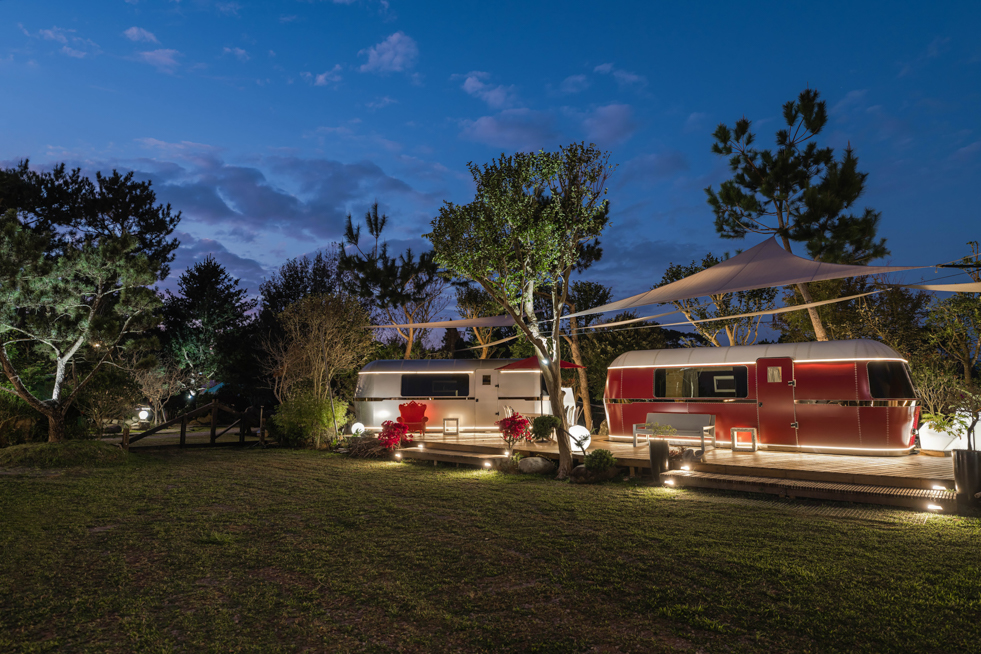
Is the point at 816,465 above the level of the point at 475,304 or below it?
below

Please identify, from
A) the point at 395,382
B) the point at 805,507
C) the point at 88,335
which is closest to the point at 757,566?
the point at 805,507

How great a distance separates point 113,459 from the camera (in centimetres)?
1133

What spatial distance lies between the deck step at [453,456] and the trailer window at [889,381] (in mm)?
6349

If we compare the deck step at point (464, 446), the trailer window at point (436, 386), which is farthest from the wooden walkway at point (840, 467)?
the trailer window at point (436, 386)

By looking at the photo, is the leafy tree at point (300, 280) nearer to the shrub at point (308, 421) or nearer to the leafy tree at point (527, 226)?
the shrub at point (308, 421)

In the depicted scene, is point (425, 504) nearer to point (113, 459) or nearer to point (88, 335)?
point (113, 459)

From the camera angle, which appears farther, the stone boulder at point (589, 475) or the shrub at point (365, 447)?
the shrub at point (365, 447)

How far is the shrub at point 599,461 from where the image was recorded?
357 inches

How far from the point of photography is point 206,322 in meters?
25.7

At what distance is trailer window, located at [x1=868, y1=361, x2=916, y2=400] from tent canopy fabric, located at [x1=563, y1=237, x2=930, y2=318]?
7.13 feet

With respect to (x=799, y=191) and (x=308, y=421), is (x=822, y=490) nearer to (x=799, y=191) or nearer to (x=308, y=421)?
(x=799, y=191)

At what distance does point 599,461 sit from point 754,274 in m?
3.87

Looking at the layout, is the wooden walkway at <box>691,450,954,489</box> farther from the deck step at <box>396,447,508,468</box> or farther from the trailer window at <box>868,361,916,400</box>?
the deck step at <box>396,447,508,468</box>

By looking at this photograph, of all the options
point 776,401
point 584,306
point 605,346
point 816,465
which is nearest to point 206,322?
point 584,306
